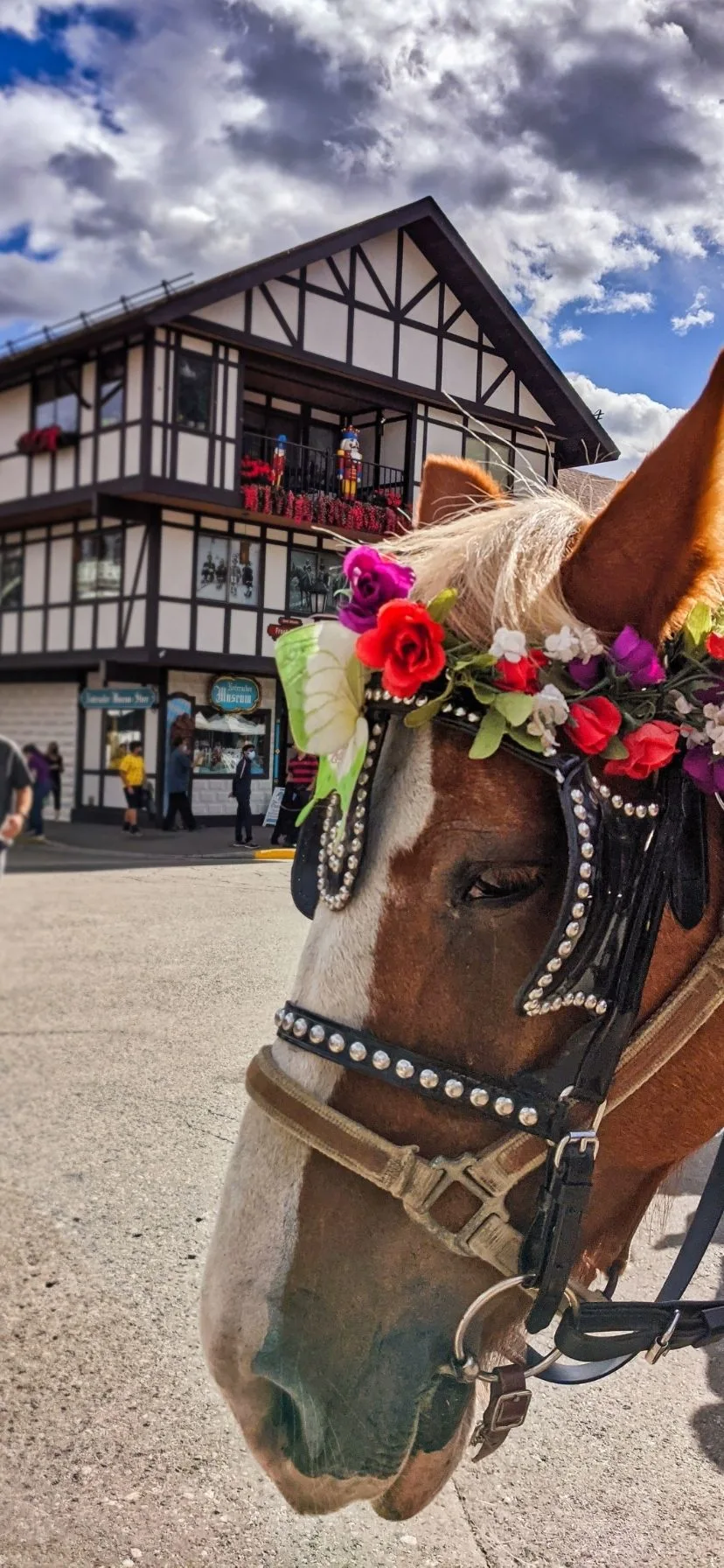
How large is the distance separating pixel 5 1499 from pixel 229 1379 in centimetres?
153

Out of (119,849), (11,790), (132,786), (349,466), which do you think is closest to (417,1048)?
(11,790)

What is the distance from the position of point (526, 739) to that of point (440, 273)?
21209 mm

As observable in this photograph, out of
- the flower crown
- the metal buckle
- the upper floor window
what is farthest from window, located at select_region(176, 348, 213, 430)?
the metal buckle

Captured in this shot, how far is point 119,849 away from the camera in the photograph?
582 inches

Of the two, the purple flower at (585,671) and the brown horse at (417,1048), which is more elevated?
the purple flower at (585,671)

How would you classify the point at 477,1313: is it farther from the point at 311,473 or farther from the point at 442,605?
the point at 311,473

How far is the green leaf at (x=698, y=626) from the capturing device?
4.32ft

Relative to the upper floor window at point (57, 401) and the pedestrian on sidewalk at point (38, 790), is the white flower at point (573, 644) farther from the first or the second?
the upper floor window at point (57, 401)

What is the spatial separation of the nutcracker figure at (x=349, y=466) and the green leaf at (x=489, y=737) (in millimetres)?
18885

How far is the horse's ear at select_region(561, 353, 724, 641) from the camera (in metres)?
1.16

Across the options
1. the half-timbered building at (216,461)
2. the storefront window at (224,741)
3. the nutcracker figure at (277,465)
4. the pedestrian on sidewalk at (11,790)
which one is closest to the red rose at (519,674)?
the pedestrian on sidewalk at (11,790)

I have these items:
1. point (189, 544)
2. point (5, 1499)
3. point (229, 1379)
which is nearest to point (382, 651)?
point (229, 1379)

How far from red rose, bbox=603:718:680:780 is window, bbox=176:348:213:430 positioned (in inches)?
688

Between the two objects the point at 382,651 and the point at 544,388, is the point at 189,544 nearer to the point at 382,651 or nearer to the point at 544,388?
the point at 544,388
